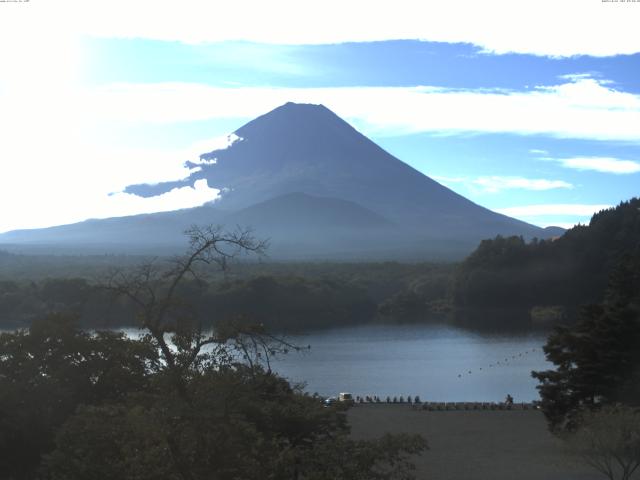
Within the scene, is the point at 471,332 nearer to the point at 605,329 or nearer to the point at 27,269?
the point at 605,329

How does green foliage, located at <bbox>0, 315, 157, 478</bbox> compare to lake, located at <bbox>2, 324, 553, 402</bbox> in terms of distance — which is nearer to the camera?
green foliage, located at <bbox>0, 315, 157, 478</bbox>

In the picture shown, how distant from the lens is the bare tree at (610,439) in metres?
11.9

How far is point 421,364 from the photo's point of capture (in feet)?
108

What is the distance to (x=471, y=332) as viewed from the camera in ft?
145

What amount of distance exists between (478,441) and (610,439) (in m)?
5.26

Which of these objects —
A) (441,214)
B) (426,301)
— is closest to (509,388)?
(426,301)

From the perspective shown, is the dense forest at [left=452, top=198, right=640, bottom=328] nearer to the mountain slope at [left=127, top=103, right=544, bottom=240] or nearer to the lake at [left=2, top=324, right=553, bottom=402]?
the lake at [left=2, top=324, right=553, bottom=402]

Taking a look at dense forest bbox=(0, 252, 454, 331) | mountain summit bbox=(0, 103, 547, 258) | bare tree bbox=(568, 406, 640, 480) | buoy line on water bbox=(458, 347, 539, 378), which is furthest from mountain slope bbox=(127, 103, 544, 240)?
bare tree bbox=(568, 406, 640, 480)

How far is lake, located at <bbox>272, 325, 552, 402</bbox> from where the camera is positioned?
88.7 feet

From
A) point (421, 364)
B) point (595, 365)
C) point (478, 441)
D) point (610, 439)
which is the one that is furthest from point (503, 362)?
point (610, 439)

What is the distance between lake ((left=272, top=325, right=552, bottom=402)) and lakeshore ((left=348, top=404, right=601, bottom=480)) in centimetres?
527

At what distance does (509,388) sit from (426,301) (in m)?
34.1

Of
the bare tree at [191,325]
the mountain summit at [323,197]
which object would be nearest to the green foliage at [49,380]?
the bare tree at [191,325]

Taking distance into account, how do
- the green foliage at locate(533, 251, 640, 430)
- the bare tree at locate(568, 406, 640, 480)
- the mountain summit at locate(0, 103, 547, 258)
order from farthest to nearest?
1. the mountain summit at locate(0, 103, 547, 258)
2. the green foliage at locate(533, 251, 640, 430)
3. the bare tree at locate(568, 406, 640, 480)
